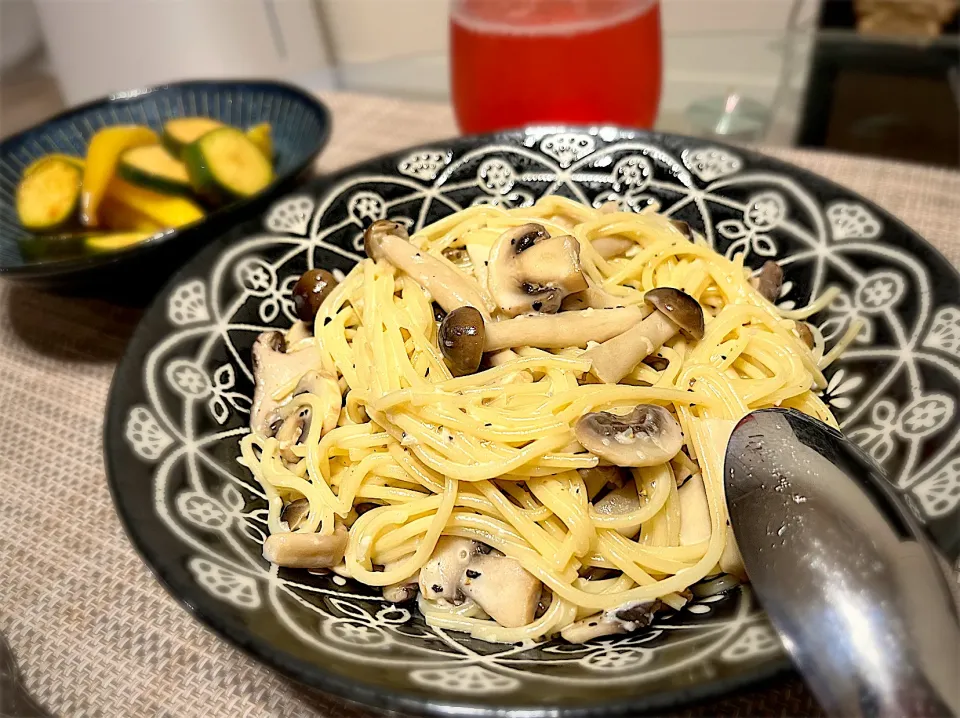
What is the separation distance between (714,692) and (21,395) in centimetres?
203

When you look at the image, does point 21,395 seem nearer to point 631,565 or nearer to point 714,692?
point 631,565

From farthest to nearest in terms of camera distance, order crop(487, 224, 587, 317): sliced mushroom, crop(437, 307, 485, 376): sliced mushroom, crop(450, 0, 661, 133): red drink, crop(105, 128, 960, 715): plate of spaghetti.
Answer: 1. crop(450, 0, 661, 133): red drink
2. crop(487, 224, 587, 317): sliced mushroom
3. crop(437, 307, 485, 376): sliced mushroom
4. crop(105, 128, 960, 715): plate of spaghetti

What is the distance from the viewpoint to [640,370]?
1.68 metres

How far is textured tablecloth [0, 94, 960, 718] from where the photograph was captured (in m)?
1.37

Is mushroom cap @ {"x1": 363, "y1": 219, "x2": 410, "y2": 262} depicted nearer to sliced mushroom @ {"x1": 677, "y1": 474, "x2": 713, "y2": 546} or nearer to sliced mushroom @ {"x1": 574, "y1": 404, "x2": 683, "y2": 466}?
sliced mushroom @ {"x1": 574, "y1": 404, "x2": 683, "y2": 466}

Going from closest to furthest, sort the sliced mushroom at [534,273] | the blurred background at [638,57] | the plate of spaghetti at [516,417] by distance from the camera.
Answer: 1. the plate of spaghetti at [516,417]
2. the sliced mushroom at [534,273]
3. the blurred background at [638,57]

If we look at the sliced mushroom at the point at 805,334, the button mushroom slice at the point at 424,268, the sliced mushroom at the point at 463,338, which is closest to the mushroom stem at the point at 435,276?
the button mushroom slice at the point at 424,268

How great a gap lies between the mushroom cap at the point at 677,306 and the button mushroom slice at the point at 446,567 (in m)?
0.67

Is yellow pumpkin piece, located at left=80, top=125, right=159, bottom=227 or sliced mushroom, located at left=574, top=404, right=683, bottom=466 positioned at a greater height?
yellow pumpkin piece, located at left=80, top=125, right=159, bottom=227

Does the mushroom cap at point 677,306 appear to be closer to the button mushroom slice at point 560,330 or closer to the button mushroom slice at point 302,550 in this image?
the button mushroom slice at point 560,330

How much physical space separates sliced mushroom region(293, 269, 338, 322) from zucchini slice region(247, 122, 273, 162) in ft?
2.89

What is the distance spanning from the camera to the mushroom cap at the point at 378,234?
1939 mm

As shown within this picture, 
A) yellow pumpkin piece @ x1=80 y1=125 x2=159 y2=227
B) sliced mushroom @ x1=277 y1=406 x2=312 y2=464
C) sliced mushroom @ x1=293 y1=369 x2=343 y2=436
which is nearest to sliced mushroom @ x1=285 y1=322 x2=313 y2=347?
sliced mushroom @ x1=293 y1=369 x2=343 y2=436

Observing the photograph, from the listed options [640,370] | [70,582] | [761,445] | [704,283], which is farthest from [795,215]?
[70,582]
